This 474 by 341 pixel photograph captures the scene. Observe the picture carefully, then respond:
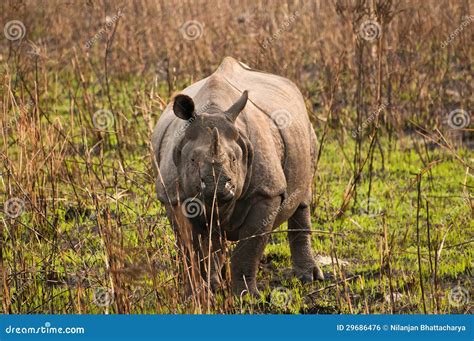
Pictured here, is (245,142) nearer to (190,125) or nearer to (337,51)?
(190,125)

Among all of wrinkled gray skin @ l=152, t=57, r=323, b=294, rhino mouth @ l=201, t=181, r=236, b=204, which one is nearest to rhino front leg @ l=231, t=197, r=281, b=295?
wrinkled gray skin @ l=152, t=57, r=323, b=294

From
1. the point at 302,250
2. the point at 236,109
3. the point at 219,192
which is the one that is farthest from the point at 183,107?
the point at 302,250

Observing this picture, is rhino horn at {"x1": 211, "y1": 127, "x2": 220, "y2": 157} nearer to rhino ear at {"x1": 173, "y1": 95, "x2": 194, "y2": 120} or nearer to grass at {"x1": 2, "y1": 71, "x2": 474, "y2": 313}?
rhino ear at {"x1": 173, "y1": 95, "x2": 194, "y2": 120}

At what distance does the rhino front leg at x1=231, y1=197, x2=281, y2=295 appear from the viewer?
227 inches

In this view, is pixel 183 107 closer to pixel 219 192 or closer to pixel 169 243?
pixel 219 192

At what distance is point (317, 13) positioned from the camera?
13375 mm

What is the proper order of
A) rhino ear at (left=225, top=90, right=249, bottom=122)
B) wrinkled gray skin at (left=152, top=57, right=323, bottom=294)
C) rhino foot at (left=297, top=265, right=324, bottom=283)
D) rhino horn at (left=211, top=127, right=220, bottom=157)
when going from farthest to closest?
rhino foot at (left=297, top=265, right=324, bottom=283), rhino ear at (left=225, top=90, right=249, bottom=122), wrinkled gray skin at (left=152, top=57, right=323, bottom=294), rhino horn at (left=211, top=127, right=220, bottom=157)

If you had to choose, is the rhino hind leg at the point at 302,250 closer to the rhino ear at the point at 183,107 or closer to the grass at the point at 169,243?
the grass at the point at 169,243

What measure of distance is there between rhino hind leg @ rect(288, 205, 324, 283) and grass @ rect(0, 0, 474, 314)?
16 cm

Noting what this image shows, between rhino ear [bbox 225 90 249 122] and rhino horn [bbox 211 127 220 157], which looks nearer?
rhino horn [bbox 211 127 220 157]

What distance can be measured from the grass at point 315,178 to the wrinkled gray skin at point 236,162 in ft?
0.82

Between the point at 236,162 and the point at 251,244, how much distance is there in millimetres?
682

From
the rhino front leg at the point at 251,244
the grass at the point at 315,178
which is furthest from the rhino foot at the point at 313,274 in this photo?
the rhino front leg at the point at 251,244

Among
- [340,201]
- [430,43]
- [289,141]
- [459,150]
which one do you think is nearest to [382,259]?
[289,141]
